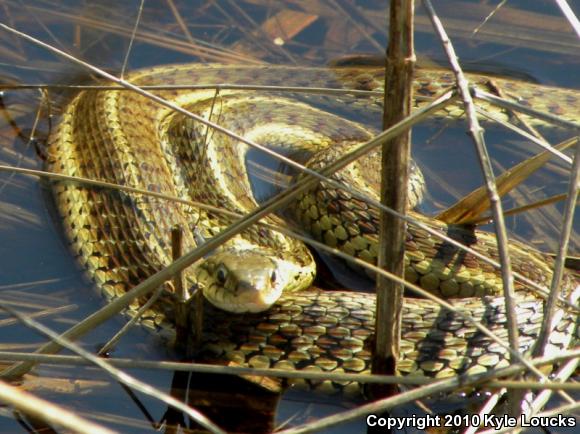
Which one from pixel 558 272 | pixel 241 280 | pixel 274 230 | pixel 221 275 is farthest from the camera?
pixel 221 275

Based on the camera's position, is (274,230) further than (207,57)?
No

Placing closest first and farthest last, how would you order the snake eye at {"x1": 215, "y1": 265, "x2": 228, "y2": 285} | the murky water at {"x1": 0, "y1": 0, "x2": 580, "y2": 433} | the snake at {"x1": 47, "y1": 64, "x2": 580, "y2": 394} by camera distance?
the snake at {"x1": 47, "y1": 64, "x2": 580, "y2": 394} → the snake eye at {"x1": 215, "y1": 265, "x2": 228, "y2": 285} → the murky water at {"x1": 0, "y1": 0, "x2": 580, "y2": 433}

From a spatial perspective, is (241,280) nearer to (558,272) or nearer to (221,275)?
(221,275)

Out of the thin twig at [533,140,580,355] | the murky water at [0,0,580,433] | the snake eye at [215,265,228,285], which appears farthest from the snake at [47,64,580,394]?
the thin twig at [533,140,580,355]

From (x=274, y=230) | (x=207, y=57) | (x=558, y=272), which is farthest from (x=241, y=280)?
(x=207, y=57)

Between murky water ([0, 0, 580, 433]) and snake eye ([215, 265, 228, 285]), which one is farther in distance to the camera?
murky water ([0, 0, 580, 433])

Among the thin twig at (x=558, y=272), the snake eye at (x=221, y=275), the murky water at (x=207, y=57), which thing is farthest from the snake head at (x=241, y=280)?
the thin twig at (x=558, y=272)

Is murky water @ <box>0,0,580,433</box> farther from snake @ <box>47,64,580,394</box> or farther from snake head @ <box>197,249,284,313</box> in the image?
snake head @ <box>197,249,284,313</box>

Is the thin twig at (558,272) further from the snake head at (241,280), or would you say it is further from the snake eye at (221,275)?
the snake eye at (221,275)
